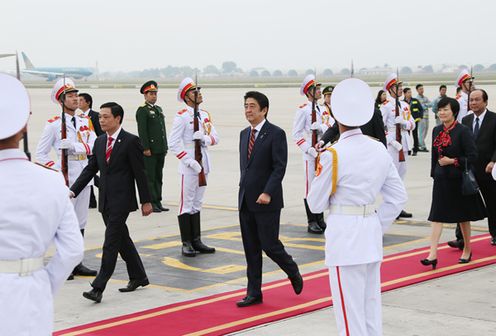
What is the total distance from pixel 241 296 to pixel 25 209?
14.6ft

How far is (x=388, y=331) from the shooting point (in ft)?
23.7

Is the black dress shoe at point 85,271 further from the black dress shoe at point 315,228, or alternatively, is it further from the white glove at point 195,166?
the black dress shoe at point 315,228

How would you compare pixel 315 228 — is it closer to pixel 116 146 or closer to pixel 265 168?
pixel 265 168

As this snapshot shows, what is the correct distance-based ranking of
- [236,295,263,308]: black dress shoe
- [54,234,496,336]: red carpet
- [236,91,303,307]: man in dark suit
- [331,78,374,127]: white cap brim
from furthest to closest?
[236,91,303,307]: man in dark suit → [236,295,263,308]: black dress shoe → [54,234,496,336]: red carpet → [331,78,374,127]: white cap brim

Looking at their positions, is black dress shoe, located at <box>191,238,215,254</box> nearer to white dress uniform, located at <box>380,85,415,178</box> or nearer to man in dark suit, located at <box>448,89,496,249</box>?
man in dark suit, located at <box>448,89,496,249</box>

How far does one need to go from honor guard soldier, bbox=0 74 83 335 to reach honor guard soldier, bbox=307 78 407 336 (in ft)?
6.65

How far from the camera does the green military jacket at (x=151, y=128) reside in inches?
585

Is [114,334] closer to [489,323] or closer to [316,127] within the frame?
[489,323]

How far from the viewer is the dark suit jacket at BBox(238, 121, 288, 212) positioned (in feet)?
27.6

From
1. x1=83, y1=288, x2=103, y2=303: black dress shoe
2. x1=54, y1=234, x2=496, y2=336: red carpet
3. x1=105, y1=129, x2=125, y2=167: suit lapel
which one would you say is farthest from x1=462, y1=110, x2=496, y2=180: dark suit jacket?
x1=83, y1=288, x2=103, y2=303: black dress shoe

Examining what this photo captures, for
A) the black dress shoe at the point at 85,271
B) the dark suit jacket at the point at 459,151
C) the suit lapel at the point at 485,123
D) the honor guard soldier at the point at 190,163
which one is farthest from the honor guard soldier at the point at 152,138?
the dark suit jacket at the point at 459,151

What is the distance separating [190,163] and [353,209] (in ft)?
16.8

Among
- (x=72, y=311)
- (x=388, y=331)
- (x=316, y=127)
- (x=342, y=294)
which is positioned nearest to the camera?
(x=342, y=294)

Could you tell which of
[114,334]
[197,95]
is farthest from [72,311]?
[197,95]
